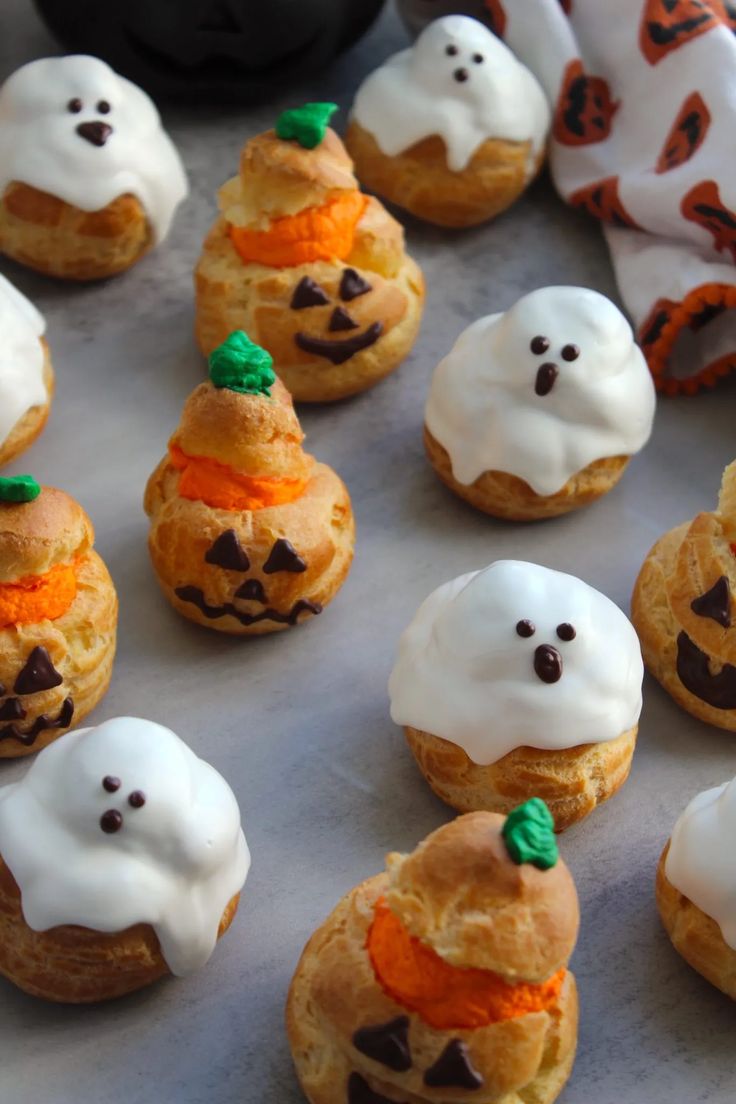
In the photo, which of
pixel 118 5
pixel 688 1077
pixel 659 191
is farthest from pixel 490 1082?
pixel 118 5

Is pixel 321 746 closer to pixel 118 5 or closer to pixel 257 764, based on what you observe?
pixel 257 764

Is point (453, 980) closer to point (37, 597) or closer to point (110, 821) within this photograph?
point (110, 821)

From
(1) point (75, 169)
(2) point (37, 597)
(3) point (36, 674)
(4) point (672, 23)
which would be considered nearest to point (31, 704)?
(3) point (36, 674)

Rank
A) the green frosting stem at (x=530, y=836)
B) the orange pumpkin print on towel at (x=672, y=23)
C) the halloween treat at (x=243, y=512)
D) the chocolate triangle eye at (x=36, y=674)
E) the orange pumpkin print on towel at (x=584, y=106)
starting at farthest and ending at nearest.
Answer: the orange pumpkin print on towel at (x=584, y=106)
the orange pumpkin print on towel at (x=672, y=23)
the halloween treat at (x=243, y=512)
the chocolate triangle eye at (x=36, y=674)
the green frosting stem at (x=530, y=836)

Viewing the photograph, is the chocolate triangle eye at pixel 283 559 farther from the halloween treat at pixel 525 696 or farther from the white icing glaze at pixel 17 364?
the white icing glaze at pixel 17 364

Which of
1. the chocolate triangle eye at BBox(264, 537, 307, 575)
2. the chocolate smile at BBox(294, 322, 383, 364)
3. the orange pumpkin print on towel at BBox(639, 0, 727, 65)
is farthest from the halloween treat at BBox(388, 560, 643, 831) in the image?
the orange pumpkin print on towel at BBox(639, 0, 727, 65)

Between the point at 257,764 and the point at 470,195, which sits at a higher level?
the point at 470,195

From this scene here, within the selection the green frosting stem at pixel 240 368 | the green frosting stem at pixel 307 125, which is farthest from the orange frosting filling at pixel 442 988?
the green frosting stem at pixel 307 125
